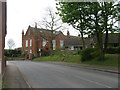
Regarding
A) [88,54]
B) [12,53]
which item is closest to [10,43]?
[12,53]

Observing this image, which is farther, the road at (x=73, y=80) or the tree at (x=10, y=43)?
the tree at (x=10, y=43)

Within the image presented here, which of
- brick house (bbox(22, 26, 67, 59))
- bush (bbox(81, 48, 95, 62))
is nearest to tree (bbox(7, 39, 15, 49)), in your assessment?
brick house (bbox(22, 26, 67, 59))

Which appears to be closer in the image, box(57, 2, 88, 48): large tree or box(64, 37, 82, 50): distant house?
box(57, 2, 88, 48): large tree

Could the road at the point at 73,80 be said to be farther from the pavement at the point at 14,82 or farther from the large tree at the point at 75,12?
the large tree at the point at 75,12

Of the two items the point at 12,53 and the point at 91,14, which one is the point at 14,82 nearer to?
the point at 91,14

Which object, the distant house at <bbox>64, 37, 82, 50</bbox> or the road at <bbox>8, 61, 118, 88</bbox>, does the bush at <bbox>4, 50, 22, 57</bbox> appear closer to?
the distant house at <bbox>64, 37, 82, 50</bbox>

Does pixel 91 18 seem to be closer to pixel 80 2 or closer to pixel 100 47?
pixel 80 2

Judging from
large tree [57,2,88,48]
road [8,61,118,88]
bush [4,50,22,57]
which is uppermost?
large tree [57,2,88,48]

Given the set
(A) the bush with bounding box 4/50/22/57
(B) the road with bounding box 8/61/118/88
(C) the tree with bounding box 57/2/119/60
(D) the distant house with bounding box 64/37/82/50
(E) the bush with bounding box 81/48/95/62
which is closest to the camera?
(B) the road with bounding box 8/61/118/88

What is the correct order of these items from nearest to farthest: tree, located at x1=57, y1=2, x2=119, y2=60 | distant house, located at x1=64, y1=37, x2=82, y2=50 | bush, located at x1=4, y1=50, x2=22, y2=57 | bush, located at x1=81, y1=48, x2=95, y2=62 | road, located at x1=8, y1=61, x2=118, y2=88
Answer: road, located at x1=8, y1=61, x2=118, y2=88 < tree, located at x1=57, y1=2, x2=119, y2=60 < bush, located at x1=81, y1=48, x2=95, y2=62 < distant house, located at x1=64, y1=37, x2=82, y2=50 < bush, located at x1=4, y1=50, x2=22, y2=57

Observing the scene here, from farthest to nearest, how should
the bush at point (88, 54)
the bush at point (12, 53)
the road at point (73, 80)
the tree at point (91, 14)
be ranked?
the bush at point (12, 53), the bush at point (88, 54), the tree at point (91, 14), the road at point (73, 80)

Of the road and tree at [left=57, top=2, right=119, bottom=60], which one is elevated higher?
tree at [left=57, top=2, right=119, bottom=60]

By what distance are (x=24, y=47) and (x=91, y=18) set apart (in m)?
49.7

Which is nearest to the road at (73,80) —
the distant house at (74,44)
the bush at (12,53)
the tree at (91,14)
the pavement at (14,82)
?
the pavement at (14,82)
